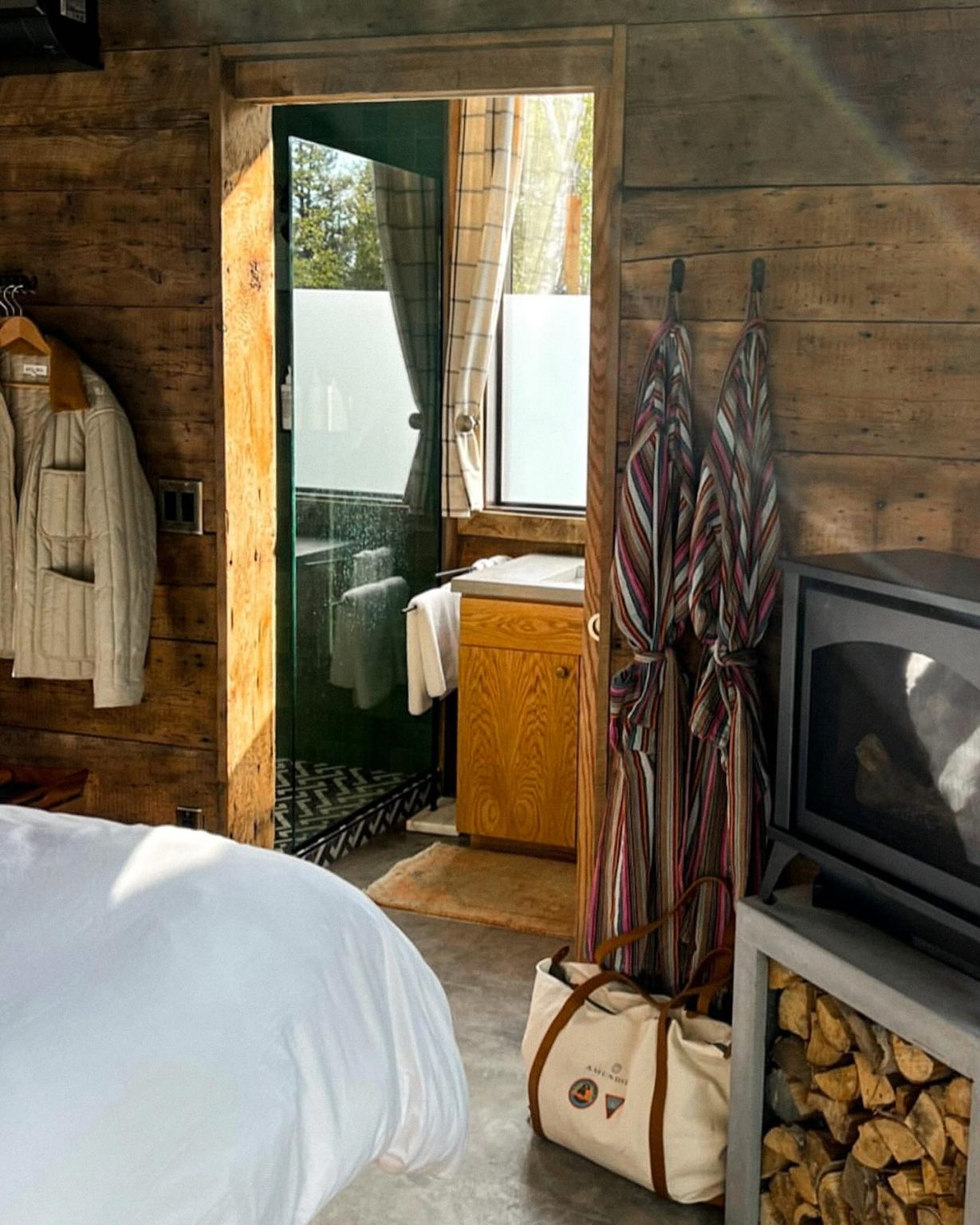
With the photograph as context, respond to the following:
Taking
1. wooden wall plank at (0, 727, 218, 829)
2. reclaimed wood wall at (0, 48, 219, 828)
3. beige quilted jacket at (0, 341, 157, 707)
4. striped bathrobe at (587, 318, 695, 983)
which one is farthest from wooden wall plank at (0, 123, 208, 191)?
wooden wall plank at (0, 727, 218, 829)

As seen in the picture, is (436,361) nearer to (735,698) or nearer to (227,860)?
(735,698)

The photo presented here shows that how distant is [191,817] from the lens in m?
3.46

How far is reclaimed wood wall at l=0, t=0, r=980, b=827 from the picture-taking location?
2.67 meters

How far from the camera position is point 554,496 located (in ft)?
15.8

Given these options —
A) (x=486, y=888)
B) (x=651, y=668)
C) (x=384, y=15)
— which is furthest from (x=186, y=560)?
(x=486, y=888)

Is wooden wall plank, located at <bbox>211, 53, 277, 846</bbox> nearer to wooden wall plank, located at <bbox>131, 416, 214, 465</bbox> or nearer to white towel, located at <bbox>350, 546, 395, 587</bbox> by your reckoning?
wooden wall plank, located at <bbox>131, 416, 214, 465</bbox>

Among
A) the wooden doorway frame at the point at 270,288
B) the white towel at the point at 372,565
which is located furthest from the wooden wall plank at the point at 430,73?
the white towel at the point at 372,565

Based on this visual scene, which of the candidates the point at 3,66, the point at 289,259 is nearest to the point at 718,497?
the point at 289,259

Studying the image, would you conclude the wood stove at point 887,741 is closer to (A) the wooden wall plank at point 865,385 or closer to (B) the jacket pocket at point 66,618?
(A) the wooden wall plank at point 865,385

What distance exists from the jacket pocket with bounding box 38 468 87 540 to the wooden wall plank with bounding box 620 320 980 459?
139 centimetres

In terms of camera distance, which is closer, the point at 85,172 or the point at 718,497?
the point at 718,497

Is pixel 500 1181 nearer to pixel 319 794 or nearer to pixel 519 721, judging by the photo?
pixel 319 794

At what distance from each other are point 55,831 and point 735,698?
129 centimetres

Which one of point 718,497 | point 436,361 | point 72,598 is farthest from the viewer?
point 436,361
